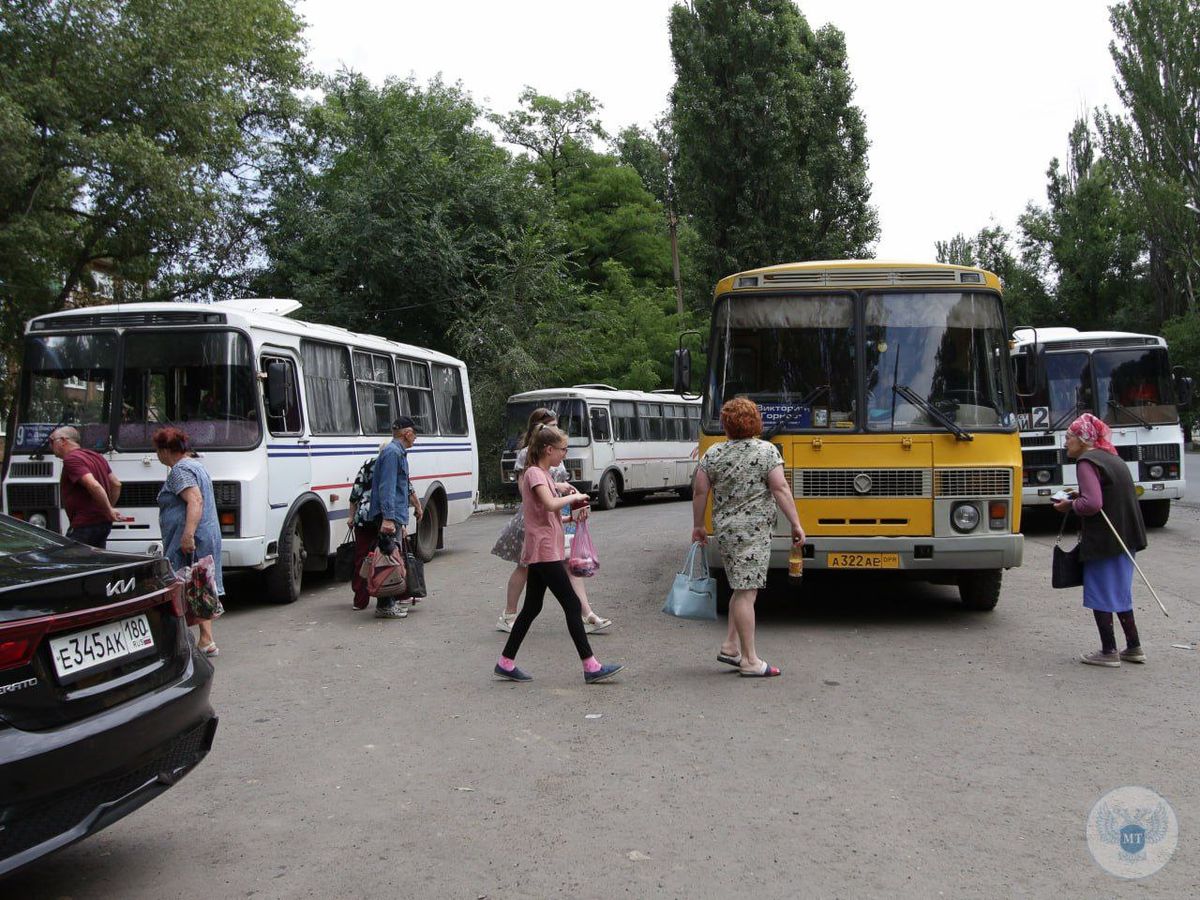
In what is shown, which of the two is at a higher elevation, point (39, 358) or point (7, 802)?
point (39, 358)

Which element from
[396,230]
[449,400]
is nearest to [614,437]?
[396,230]

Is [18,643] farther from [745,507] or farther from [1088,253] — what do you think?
[1088,253]

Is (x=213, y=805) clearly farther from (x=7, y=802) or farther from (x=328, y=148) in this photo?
(x=328, y=148)

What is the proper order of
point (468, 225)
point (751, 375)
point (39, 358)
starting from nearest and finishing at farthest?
1. point (751, 375)
2. point (39, 358)
3. point (468, 225)

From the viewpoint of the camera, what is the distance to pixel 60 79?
1972cm

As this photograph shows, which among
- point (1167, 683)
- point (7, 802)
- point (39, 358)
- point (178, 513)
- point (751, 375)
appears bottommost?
point (1167, 683)

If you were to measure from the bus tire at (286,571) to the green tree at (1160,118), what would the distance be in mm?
43567

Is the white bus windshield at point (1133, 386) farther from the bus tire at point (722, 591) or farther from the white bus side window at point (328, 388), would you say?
the white bus side window at point (328, 388)

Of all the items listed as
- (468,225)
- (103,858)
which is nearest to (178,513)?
(103,858)

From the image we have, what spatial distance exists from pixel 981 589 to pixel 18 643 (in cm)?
819

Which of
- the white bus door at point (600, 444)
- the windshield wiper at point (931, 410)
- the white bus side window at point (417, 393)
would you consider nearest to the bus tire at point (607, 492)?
the white bus door at point (600, 444)

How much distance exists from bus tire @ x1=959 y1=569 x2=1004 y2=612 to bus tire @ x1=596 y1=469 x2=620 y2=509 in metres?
17.8

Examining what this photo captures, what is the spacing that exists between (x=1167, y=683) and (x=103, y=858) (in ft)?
20.5

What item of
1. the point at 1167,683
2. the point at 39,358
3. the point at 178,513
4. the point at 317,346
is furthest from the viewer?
the point at 317,346
